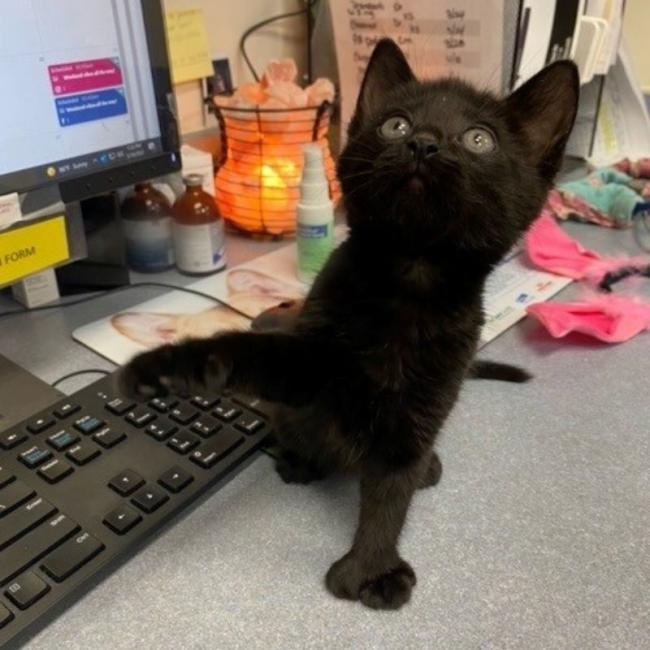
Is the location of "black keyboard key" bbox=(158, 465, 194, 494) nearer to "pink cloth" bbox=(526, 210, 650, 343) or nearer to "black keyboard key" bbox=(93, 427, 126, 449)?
"black keyboard key" bbox=(93, 427, 126, 449)

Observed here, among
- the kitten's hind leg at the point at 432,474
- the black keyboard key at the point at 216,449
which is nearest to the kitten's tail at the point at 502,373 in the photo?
the kitten's hind leg at the point at 432,474

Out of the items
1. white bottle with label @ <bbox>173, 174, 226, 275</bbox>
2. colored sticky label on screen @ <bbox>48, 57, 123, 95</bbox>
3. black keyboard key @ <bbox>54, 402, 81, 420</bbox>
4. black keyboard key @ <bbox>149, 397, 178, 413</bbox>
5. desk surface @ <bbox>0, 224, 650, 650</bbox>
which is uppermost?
colored sticky label on screen @ <bbox>48, 57, 123, 95</bbox>

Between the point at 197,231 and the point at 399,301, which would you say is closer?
the point at 399,301

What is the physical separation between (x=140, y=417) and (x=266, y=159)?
1.58ft

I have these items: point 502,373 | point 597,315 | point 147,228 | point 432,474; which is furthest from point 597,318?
point 147,228

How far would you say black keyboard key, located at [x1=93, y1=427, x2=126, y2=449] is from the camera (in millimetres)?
490

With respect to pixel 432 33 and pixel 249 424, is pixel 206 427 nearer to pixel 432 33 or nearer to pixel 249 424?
pixel 249 424

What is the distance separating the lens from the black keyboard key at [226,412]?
1.75 feet

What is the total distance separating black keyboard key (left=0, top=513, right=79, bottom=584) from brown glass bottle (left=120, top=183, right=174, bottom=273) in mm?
443

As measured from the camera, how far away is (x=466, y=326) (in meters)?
0.46

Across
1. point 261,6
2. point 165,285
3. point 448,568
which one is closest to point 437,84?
point 448,568

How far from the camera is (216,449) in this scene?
50cm

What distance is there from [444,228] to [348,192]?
0.08 meters

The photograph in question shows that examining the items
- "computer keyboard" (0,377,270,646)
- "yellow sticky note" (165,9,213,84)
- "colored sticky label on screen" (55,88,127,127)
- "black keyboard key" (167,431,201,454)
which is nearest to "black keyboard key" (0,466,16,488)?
"computer keyboard" (0,377,270,646)
